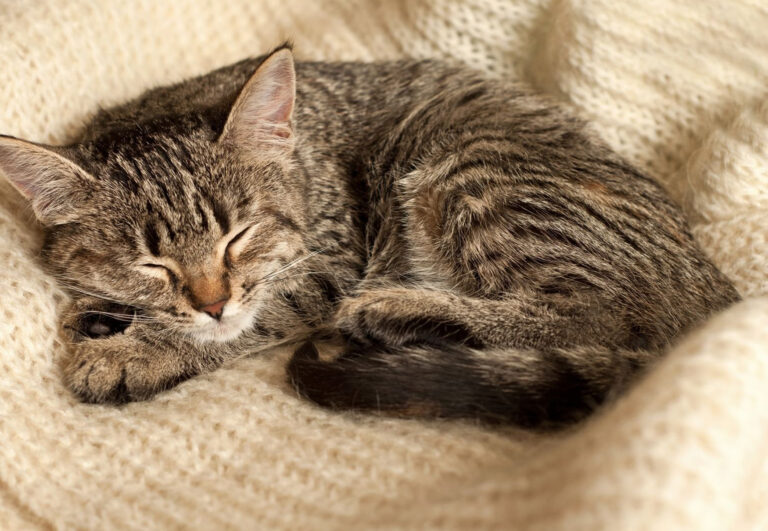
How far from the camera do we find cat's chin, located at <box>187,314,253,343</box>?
1.63 meters

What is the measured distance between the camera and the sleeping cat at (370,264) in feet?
4.66

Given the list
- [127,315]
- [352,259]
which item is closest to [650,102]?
[352,259]

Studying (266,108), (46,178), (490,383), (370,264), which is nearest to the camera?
(490,383)

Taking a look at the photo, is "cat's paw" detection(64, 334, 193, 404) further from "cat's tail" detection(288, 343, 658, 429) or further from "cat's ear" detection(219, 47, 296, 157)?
"cat's ear" detection(219, 47, 296, 157)

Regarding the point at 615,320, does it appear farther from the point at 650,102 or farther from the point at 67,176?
the point at 67,176

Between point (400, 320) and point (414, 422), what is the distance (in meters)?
0.29

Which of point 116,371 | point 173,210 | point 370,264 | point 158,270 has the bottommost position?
point 116,371

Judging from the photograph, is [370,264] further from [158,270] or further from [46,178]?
[46,178]

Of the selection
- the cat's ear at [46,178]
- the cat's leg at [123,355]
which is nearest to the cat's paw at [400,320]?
the cat's leg at [123,355]

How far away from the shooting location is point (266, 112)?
1720 mm

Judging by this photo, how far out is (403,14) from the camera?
2518 mm

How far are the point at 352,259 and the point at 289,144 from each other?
14.9 inches

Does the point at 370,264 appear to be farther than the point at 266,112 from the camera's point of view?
Yes

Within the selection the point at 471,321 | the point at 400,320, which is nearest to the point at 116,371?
the point at 400,320
